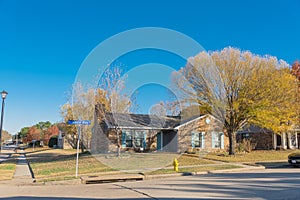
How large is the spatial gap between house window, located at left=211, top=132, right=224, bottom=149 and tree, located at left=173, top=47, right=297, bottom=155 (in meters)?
6.92

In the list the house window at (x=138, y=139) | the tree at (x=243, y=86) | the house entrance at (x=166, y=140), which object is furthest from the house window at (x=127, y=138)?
the tree at (x=243, y=86)

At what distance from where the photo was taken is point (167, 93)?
24516mm

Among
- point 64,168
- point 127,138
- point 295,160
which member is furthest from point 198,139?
point 64,168

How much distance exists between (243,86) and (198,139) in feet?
29.1

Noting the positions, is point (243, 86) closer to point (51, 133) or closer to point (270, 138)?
point (270, 138)

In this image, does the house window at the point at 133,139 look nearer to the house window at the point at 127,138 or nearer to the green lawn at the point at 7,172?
the house window at the point at 127,138

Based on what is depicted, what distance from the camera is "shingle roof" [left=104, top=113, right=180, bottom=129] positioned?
24737 mm

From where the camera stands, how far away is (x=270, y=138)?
1315 inches

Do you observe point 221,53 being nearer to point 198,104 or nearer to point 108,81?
point 198,104

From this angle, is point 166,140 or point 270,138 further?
point 270,138

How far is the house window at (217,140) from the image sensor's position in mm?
29422

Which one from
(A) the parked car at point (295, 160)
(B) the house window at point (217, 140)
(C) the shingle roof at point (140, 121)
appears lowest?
(A) the parked car at point (295, 160)

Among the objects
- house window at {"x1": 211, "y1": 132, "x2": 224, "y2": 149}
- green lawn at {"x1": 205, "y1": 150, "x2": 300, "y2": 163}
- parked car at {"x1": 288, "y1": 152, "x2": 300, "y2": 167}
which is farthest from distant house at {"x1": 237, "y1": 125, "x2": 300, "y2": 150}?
parked car at {"x1": 288, "y1": 152, "x2": 300, "y2": 167}

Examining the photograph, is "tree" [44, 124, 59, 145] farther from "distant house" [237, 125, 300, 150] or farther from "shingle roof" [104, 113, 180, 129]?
"distant house" [237, 125, 300, 150]
